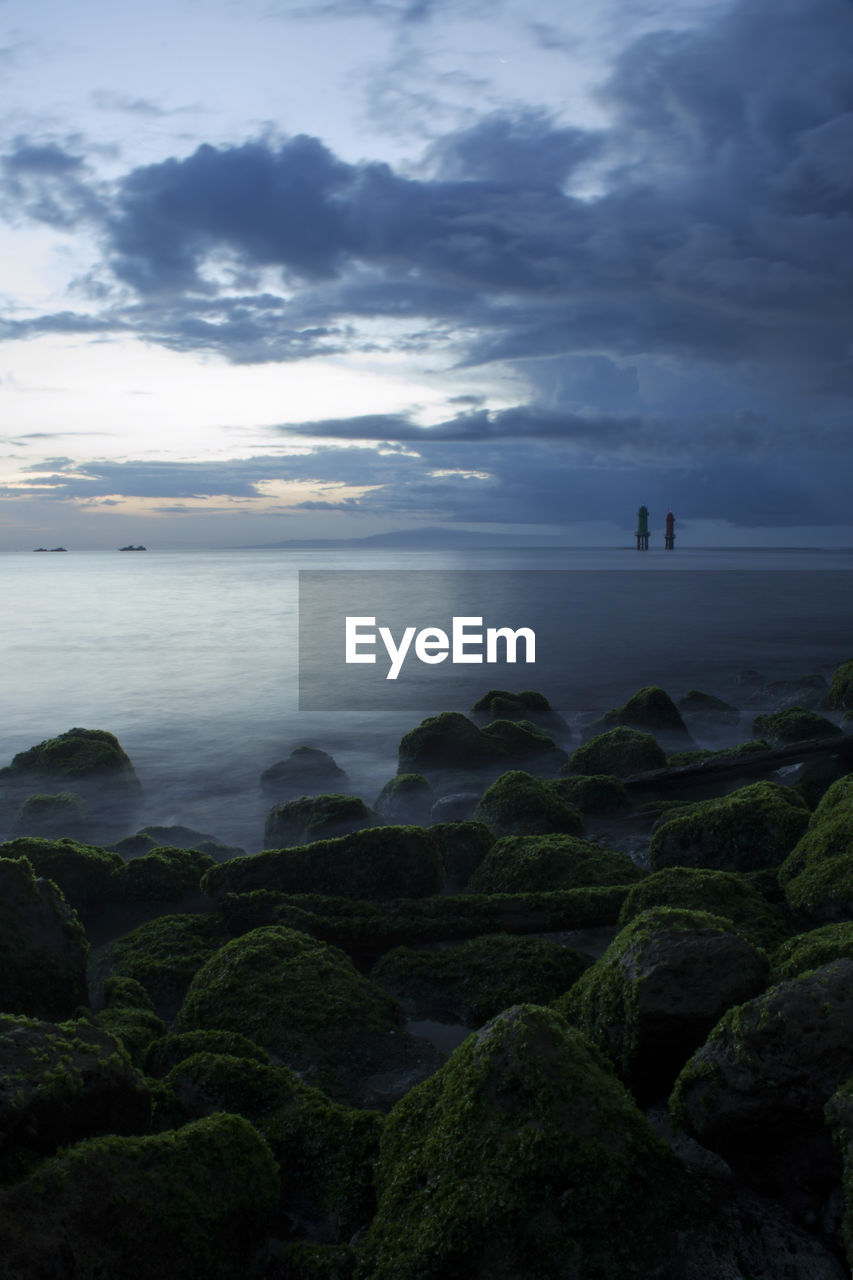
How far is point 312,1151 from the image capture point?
290cm

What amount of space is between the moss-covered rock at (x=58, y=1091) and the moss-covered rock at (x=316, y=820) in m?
4.84

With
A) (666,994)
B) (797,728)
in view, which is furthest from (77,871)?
(797,728)

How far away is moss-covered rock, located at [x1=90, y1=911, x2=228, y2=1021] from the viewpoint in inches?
183

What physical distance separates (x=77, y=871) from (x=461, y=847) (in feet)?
9.59

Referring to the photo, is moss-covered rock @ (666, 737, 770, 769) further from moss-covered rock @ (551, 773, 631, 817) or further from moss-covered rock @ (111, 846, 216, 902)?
moss-covered rock @ (111, 846, 216, 902)

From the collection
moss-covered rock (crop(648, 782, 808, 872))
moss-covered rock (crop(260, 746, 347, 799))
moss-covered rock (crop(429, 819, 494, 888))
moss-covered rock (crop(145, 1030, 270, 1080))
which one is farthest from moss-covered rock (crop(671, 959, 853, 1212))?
moss-covered rock (crop(260, 746, 347, 799))

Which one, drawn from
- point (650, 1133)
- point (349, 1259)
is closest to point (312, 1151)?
point (349, 1259)

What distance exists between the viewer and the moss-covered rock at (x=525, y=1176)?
2314 mm

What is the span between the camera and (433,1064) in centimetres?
379

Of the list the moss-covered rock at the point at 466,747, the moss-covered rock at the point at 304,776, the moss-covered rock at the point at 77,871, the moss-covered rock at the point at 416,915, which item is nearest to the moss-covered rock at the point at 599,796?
the moss-covered rock at the point at 466,747

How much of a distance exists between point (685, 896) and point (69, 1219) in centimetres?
329

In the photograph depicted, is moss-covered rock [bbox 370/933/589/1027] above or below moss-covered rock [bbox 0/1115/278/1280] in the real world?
below

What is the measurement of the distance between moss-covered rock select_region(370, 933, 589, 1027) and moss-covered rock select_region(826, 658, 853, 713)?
1083 cm

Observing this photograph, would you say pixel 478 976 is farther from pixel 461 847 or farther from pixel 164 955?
pixel 461 847
